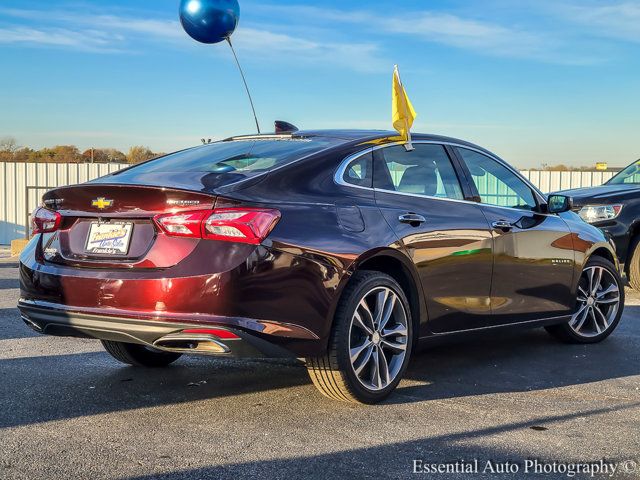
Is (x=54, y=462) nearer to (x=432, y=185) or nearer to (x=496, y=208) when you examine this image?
(x=432, y=185)

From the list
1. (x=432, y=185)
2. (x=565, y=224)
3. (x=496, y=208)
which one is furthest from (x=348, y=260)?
(x=565, y=224)

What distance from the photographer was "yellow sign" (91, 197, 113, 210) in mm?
4352

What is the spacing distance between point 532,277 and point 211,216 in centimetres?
281

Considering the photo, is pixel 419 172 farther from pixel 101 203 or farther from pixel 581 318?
pixel 581 318

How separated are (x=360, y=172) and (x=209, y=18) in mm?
6528

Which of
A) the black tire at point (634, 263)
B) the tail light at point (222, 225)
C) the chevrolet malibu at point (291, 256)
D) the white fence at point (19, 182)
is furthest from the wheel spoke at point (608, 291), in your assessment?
the white fence at point (19, 182)

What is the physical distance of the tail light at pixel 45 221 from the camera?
4.61m

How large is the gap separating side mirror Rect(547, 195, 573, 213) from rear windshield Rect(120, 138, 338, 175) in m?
2.07

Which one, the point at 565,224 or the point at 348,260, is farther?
the point at 565,224

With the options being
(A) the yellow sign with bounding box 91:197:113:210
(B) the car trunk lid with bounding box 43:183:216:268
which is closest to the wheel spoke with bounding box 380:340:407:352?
(B) the car trunk lid with bounding box 43:183:216:268

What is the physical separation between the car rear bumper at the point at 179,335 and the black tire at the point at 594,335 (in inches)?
125

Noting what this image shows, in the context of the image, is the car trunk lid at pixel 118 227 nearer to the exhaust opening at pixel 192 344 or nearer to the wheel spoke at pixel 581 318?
the exhaust opening at pixel 192 344

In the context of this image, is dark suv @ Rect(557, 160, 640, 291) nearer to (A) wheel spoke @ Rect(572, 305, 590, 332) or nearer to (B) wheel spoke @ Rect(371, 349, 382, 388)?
(A) wheel spoke @ Rect(572, 305, 590, 332)

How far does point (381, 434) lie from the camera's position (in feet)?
13.3
